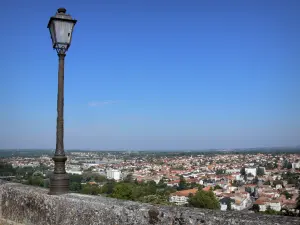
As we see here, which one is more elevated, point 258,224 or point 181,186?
point 258,224

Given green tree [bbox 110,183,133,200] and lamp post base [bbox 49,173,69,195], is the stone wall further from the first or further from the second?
green tree [bbox 110,183,133,200]

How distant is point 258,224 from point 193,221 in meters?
0.59

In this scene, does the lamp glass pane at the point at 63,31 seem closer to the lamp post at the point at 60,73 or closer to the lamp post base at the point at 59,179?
the lamp post at the point at 60,73

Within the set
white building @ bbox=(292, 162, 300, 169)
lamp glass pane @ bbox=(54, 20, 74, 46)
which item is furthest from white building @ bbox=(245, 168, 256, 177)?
lamp glass pane @ bbox=(54, 20, 74, 46)

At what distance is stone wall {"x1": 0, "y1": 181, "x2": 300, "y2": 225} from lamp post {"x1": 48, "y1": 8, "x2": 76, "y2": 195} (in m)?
0.29

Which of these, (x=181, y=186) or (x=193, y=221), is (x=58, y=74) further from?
(x=181, y=186)

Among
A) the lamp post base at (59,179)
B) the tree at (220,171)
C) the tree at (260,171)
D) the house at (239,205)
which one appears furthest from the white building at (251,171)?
the lamp post base at (59,179)

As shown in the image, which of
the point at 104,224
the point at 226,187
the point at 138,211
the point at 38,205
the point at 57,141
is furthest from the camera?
the point at 226,187

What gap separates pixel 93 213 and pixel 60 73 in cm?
213

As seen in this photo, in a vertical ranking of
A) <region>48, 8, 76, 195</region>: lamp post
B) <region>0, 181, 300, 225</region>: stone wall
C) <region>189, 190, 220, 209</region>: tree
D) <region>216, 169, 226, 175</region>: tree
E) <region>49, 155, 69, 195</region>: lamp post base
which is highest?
<region>48, 8, 76, 195</region>: lamp post

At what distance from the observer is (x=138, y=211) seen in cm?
326

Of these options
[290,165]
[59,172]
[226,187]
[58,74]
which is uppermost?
[58,74]

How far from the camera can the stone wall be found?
267cm

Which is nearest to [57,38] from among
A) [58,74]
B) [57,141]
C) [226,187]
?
[58,74]
